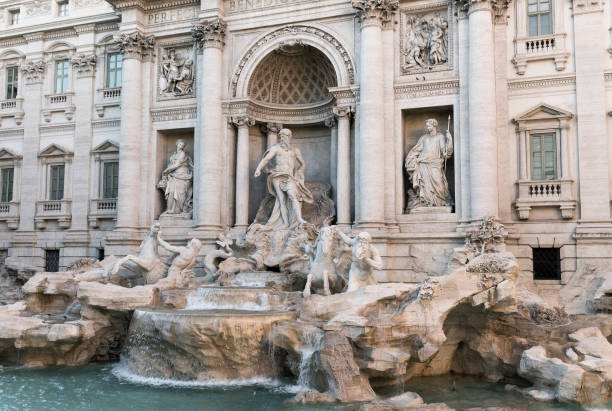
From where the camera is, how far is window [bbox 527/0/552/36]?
59.3 feet

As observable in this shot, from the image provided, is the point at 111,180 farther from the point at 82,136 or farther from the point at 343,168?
the point at 343,168

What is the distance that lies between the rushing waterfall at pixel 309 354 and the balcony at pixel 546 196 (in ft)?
27.5

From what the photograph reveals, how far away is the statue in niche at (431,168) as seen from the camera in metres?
18.1

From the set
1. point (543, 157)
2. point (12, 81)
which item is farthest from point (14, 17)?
point (543, 157)

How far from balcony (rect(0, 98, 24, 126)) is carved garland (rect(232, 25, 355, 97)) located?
33.3 feet

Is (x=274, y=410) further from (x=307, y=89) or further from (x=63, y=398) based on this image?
(x=307, y=89)

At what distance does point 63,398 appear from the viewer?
1150 centimetres

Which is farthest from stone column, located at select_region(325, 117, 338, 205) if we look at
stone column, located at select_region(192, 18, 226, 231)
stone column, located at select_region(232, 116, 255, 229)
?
stone column, located at select_region(192, 18, 226, 231)

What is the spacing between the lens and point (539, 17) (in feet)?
59.6

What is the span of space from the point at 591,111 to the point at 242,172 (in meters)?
10.9

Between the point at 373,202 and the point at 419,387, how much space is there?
664cm

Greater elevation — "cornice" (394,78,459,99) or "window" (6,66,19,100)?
"window" (6,66,19,100)

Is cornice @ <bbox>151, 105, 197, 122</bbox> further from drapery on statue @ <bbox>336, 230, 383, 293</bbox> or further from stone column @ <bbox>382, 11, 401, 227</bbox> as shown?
drapery on statue @ <bbox>336, 230, 383, 293</bbox>

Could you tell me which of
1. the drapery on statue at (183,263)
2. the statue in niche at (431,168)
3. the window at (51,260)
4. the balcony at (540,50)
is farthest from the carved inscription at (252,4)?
the window at (51,260)
